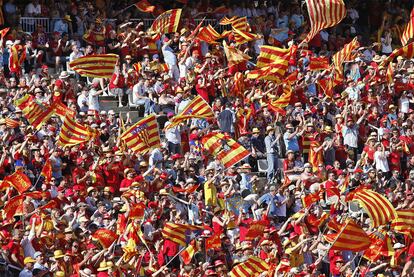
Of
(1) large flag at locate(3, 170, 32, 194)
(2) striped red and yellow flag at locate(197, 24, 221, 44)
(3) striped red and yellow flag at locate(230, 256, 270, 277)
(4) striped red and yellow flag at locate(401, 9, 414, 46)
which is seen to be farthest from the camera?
(4) striped red and yellow flag at locate(401, 9, 414, 46)

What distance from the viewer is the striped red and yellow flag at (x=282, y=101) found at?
44.1 metres

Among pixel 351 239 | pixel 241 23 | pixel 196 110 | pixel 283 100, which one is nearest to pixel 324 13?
pixel 241 23

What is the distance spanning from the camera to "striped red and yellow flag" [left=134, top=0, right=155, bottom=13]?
157ft

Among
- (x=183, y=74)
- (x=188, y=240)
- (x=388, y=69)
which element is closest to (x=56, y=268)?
(x=188, y=240)

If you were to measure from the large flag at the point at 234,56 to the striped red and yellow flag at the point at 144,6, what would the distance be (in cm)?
286

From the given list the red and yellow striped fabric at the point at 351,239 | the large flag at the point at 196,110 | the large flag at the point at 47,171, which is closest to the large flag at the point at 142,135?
the large flag at the point at 196,110

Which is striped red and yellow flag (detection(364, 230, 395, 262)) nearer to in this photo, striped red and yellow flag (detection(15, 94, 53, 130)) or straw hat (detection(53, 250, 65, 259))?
straw hat (detection(53, 250, 65, 259))

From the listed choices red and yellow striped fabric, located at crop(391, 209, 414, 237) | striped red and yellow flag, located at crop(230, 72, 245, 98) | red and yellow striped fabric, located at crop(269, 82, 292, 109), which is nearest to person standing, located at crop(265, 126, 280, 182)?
red and yellow striped fabric, located at crop(269, 82, 292, 109)

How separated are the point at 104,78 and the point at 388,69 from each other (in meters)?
8.06

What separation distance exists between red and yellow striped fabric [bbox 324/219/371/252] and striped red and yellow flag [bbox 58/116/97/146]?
5.66m

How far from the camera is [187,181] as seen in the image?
40.4m

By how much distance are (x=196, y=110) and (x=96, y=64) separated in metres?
2.90

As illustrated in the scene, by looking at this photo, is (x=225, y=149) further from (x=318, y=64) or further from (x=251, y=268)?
(x=318, y=64)

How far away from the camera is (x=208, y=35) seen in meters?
46.7
